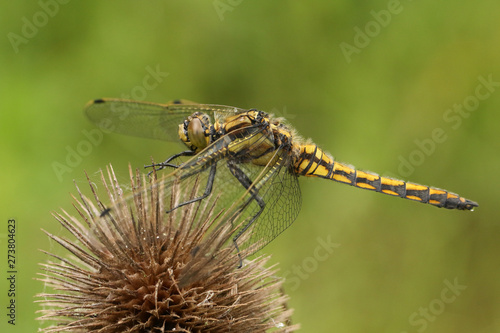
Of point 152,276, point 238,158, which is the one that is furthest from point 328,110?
point 152,276

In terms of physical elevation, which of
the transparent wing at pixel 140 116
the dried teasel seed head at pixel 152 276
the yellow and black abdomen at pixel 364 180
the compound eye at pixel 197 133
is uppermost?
the transparent wing at pixel 140 116

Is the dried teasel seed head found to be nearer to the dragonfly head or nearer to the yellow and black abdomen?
the dragonfly head

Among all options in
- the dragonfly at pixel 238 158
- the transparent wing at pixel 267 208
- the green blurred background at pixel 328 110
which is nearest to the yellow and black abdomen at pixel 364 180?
the dragonfly at pixel 238 158

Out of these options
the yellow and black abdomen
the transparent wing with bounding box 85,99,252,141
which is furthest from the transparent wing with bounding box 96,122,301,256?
the transparent wing with bounding box 85,99,252,141

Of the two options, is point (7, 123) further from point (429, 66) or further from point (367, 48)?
point (429, 66)

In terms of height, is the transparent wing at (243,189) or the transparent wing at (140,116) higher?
the transparent wing at (140,116)

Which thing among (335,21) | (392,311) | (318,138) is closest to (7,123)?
(318,138)

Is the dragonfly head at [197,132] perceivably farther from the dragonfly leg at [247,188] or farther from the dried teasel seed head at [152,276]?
→ the dried teasel seed head at [152,276]
